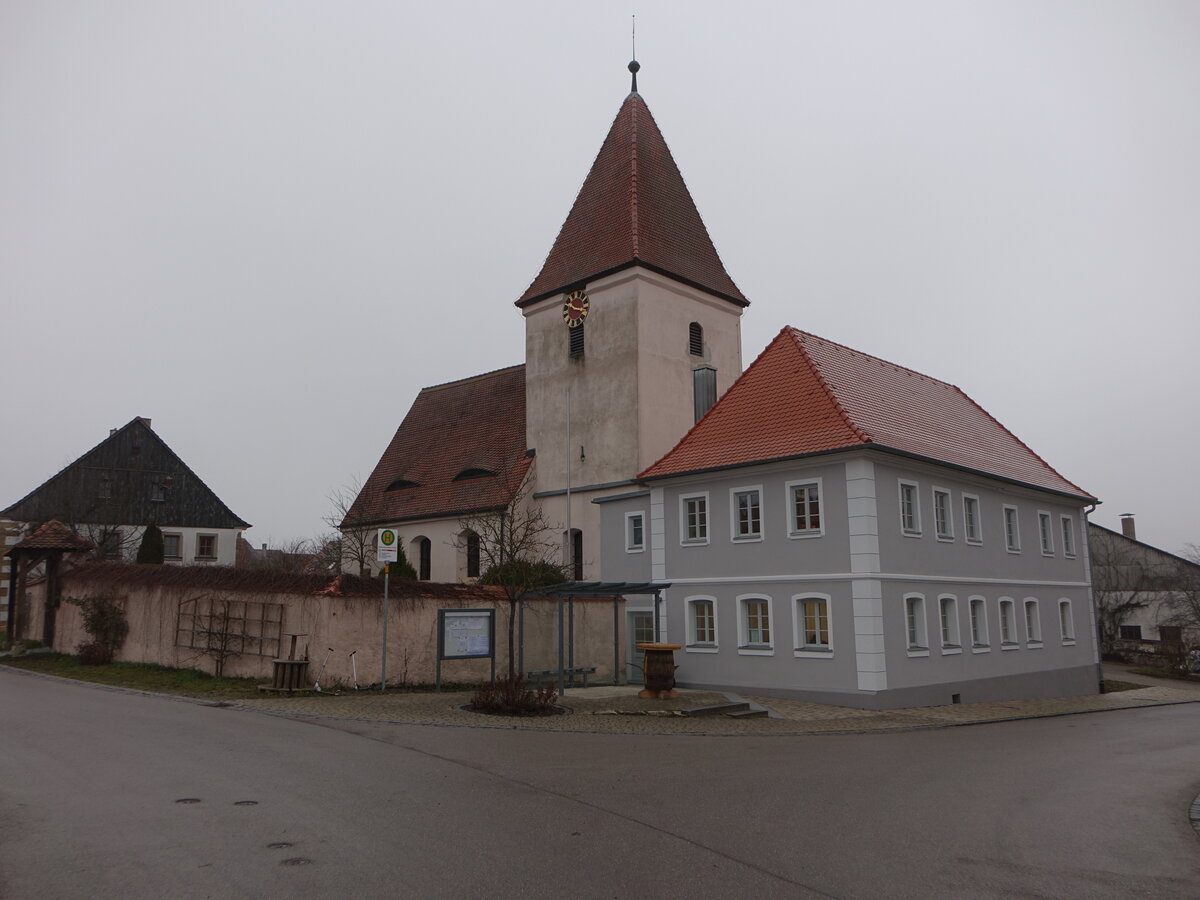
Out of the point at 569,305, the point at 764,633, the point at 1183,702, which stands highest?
the point at 569,305

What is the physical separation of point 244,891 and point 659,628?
19.3 m

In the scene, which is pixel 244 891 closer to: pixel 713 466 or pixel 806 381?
pixel 713 466

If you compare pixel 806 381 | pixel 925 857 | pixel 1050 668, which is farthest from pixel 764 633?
pixel 925 857

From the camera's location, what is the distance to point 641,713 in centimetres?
1848

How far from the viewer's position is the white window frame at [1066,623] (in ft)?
97.1

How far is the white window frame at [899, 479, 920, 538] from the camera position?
22562mm

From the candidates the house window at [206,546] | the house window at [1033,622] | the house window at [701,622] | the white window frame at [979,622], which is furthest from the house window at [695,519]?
the house window at [206,546]

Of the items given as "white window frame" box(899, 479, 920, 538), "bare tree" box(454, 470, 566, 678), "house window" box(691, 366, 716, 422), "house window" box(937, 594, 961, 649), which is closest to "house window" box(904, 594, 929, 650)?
"house window" box(937, 594, 961, 649)

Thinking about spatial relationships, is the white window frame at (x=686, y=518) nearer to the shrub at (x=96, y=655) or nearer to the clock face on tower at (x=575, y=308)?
the clock face on tower at (x=575, y=308)

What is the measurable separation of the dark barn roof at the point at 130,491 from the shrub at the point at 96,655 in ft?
83.6

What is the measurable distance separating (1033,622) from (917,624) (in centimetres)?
762

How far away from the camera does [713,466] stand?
24.1 metres

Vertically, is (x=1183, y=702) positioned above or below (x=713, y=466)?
below

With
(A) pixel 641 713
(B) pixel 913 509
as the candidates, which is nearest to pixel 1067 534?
(B) pixel 913 509
